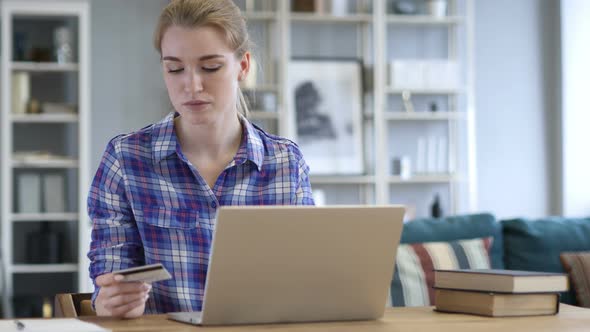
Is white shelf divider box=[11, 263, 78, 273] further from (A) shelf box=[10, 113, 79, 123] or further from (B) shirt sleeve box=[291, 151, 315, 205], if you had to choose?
(B) shirt sleeve box=[291, 151, 315, 205]

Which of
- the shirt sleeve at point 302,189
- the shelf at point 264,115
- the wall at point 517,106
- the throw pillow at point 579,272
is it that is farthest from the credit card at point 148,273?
the wall at point 517,106

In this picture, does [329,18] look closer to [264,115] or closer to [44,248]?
[264,115]

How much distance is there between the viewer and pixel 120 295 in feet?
5.53

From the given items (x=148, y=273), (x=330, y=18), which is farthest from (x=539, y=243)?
(x=330, y=18)

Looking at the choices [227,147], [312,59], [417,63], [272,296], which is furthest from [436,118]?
[272,296]

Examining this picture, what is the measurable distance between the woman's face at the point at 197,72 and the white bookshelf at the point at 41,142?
3963mm

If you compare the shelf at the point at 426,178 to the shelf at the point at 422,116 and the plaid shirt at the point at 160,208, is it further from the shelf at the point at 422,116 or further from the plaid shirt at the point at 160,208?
the plaid shirt at the point at 160,208

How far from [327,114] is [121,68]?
1.41 m

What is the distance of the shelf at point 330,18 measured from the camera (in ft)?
20.2

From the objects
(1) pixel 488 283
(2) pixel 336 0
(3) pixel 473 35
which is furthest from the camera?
(3) pixel 473 35

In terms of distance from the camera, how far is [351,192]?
6434 millimetres

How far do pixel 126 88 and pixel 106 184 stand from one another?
4306 mm

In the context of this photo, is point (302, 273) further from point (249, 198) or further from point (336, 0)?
point (336, 0)

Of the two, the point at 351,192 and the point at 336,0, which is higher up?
the point at 336,0
